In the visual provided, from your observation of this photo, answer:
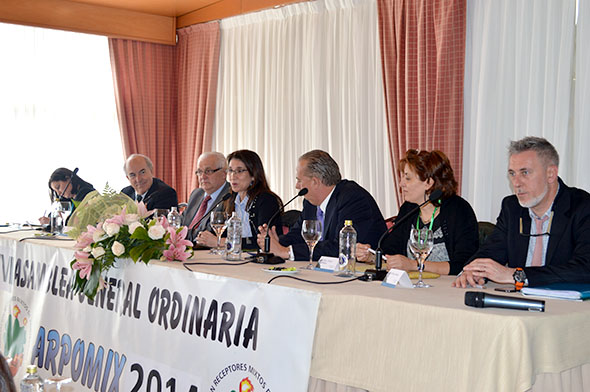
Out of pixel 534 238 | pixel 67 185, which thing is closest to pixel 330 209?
pixel 534 238

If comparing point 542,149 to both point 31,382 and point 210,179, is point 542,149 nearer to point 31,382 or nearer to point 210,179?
point 31,382

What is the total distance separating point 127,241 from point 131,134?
454 cm

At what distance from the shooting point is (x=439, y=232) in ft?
9.10

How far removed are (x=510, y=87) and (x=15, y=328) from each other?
3.31 m

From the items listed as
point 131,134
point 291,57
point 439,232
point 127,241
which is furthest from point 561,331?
point 131,134

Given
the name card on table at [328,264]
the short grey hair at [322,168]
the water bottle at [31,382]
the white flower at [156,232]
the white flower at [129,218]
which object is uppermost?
the short grey hair at [322,168]

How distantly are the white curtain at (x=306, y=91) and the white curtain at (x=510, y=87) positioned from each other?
2.85ft

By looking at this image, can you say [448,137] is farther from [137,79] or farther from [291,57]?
[137,79]

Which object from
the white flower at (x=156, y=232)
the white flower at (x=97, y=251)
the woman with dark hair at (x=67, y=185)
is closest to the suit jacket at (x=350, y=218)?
the white flower at (x=156, y=232)

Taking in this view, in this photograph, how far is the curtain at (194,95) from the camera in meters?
6.89

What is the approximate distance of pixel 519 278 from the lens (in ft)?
6.75

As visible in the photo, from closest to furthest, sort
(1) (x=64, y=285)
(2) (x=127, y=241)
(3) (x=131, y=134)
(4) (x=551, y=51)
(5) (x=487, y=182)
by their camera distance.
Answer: (2) (x=127, y=241)
(1) (x=64, y=285)
(4) (x=551, y=51)
(5) (x=487, y=182)
(3) (x=131, y=134)

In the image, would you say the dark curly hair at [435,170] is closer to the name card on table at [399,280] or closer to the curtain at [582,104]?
the name card on table at [399,280]

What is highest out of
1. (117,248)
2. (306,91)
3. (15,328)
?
(306,91)
